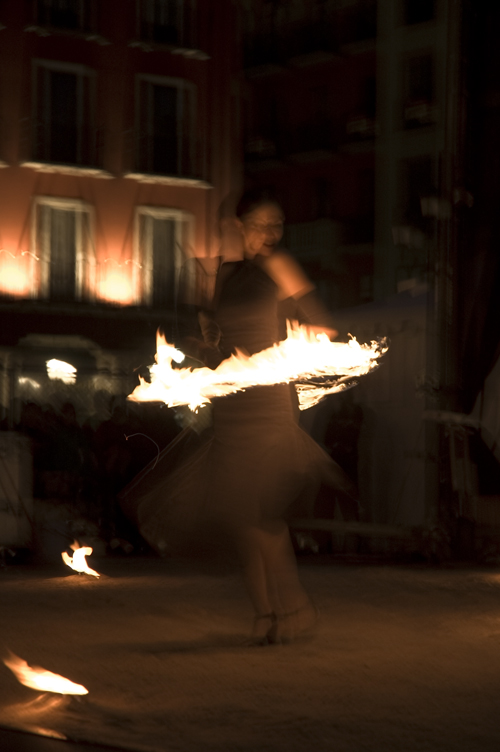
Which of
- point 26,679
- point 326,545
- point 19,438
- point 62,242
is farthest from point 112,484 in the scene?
point 62,242

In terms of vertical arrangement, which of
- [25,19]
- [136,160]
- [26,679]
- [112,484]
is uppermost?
[25,19]

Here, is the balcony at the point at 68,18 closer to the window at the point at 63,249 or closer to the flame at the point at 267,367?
the window at the point at 63,249

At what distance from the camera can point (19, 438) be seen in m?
11.2

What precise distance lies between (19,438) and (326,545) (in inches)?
123

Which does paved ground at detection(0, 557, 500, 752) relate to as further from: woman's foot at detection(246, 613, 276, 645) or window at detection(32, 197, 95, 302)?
window at detection(32, 197, 95, 302)

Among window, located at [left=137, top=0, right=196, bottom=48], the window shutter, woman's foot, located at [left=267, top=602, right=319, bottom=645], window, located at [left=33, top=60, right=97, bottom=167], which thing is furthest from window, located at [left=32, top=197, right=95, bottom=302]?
woman's foot, located at [left=267, top=602, right=319, bottom=645]

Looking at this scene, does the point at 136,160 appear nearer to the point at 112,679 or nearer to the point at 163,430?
the point at 163,430

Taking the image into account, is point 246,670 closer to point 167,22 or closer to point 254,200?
point 254,200

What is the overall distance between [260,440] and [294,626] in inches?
34.8

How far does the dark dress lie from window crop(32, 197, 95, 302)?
25.3 metres

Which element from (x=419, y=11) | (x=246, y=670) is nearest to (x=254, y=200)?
(x=246, y=670)

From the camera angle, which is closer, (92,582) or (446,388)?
(92,582)

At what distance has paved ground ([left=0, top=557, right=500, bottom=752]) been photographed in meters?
3.84

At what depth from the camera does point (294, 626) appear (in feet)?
18.8
